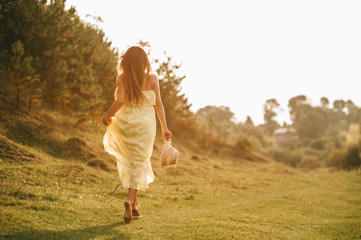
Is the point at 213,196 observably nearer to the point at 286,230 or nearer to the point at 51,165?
the point at 286,230

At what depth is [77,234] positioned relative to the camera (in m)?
3.16

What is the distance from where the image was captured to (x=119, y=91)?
13.9 feet

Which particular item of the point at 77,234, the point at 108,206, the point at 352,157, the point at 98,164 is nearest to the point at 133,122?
the point at 108,206

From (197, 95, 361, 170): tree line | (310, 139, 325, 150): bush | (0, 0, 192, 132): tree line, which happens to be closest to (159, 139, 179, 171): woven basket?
(0, 0, 192, 132): tree line

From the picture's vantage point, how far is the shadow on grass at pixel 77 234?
2.82 metres

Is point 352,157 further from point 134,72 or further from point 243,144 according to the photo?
point 134,72

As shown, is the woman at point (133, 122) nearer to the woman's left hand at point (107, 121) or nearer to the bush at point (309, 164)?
the woman's left hand at point (107, 121)

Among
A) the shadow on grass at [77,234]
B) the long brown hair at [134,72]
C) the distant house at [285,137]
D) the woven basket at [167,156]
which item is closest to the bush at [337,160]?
the woven basket at [167,156]

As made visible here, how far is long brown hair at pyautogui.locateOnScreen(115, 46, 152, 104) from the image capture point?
13.9 ft

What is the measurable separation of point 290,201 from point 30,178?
5.88 meters

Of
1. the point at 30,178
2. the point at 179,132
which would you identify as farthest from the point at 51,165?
the point at 179,132

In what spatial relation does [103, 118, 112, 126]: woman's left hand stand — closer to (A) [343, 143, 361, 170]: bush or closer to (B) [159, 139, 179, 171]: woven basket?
(B) [159, 139, 179, 171]: woven basket

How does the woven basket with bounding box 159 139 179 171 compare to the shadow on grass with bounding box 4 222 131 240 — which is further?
the woven basket with bounding box 159 139 179 171

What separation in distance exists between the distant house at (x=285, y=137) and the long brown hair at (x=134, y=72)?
2396 inches
